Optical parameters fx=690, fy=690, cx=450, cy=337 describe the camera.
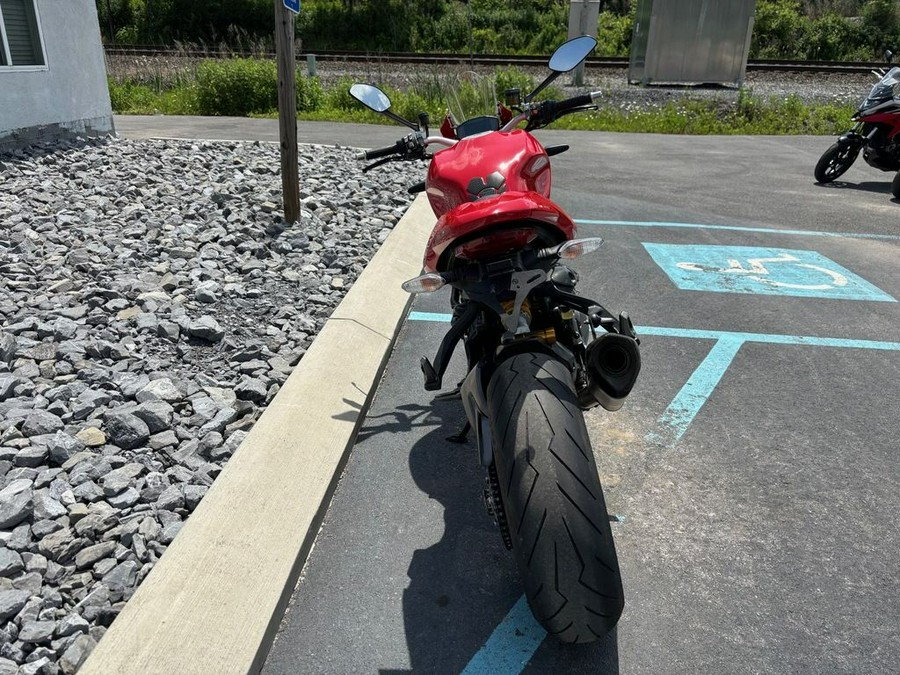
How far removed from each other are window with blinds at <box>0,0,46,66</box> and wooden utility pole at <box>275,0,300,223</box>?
4.83m

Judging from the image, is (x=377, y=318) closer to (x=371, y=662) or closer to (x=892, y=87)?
(x=371, y=662)

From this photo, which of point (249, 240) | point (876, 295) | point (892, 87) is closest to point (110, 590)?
point (249, 240)

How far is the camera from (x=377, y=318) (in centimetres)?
500

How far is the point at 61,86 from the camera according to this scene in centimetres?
968

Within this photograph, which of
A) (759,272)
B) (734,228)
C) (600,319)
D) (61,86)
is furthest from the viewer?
(61,86)

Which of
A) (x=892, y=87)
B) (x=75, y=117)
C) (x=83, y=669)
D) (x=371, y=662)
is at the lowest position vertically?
(x=371, y=662)

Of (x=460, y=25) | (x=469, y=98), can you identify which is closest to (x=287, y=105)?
(x=469, y=98)

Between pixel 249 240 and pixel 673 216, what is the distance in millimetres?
5019

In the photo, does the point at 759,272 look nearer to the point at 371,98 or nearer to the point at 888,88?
the point at 371,98

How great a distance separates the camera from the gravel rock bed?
262 cm

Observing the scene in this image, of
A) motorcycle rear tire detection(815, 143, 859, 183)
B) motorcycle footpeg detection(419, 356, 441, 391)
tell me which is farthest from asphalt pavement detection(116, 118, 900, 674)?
motorcycle rear tire detection(815, 143, 859, 183)

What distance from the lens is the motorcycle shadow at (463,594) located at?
7.91 ft

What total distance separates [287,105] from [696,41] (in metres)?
16.6

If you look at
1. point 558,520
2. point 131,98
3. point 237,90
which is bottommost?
point 131,98
